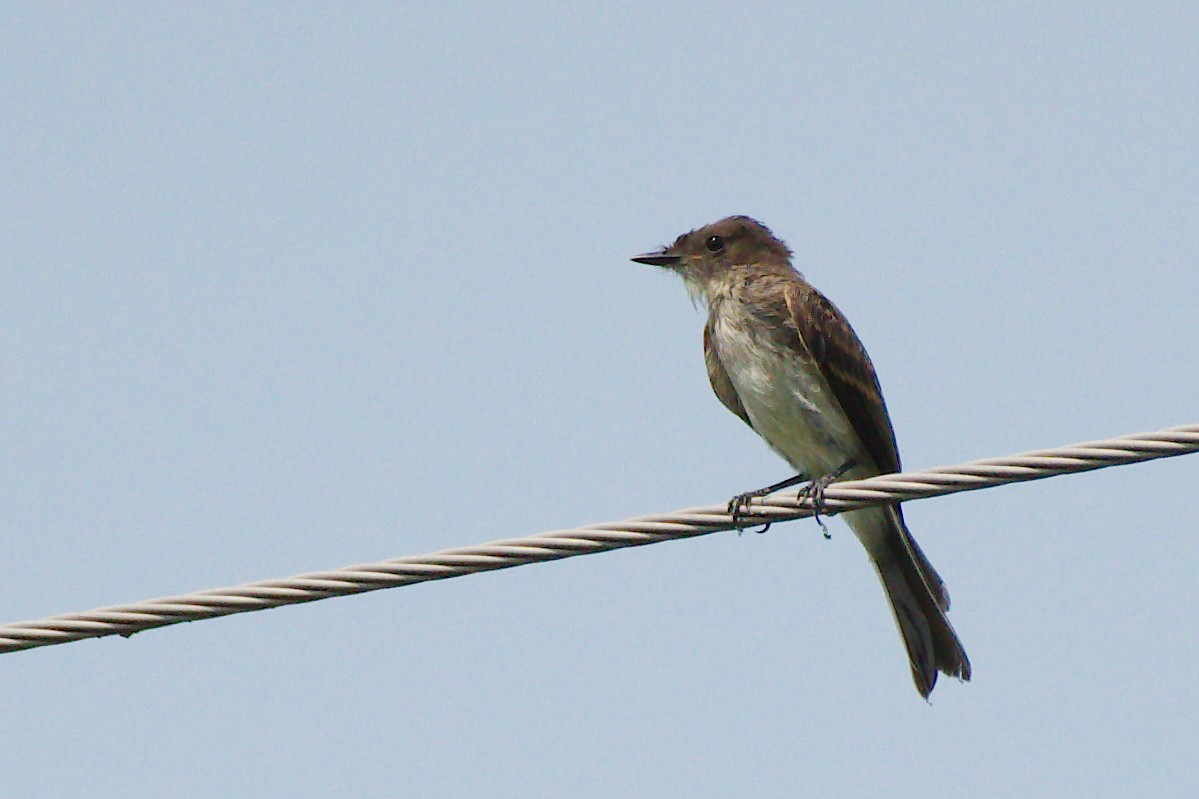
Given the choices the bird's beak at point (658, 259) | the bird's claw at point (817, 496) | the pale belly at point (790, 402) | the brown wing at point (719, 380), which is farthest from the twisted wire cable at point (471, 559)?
the bird's beak at point (658, 259)

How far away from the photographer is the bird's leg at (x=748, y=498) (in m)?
5.95

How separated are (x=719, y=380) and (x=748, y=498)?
1980mm

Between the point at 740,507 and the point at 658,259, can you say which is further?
the point at 658,259

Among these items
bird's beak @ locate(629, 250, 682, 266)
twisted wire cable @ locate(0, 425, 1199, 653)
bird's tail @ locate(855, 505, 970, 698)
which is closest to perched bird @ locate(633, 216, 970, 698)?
bird's tail @ locate(855, 505, 970, 698)

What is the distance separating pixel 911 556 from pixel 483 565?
3403 mm

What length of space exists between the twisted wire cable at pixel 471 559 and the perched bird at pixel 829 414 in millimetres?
2701

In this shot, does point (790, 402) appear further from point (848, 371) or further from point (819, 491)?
point (819, 491)

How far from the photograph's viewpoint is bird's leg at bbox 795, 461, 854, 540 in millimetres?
5939

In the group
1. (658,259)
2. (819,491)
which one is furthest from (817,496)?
(658,259)

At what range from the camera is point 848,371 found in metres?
8.30

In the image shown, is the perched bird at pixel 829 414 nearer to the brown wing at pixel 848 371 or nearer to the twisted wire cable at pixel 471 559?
the brown wing at pixel 848 371

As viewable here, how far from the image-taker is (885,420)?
8430 millimetres

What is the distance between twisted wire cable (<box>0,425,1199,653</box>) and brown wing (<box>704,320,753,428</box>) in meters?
3.42

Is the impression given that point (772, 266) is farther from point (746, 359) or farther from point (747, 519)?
point (747, 519)
